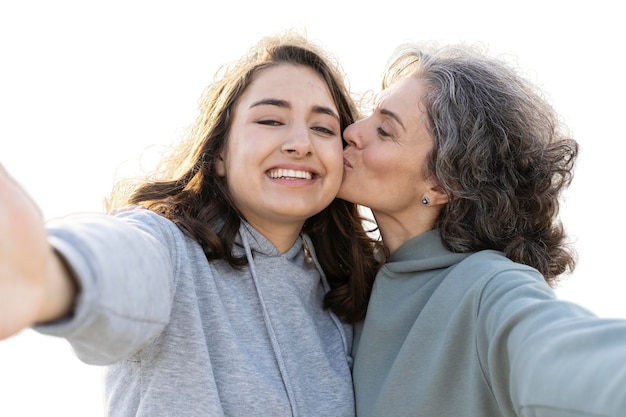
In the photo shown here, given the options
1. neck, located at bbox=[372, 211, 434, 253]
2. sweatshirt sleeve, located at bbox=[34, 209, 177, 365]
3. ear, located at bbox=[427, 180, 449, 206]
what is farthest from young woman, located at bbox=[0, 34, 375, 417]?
ear, located at bbox=[427, 180, 449, 206]

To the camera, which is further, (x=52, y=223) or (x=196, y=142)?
(x=196, y=142)

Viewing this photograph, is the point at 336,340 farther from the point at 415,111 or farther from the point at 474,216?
the point at 415,111

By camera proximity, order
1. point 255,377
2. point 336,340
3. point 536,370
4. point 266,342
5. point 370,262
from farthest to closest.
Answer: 1. point 370,262
2. point 336,340
3. point 266,342
4. point 255,377
5. point 536,370

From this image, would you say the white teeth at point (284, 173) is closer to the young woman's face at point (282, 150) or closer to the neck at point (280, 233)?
the young woman's face at point (282, 150)

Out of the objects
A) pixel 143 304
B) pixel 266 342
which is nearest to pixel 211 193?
pixel 266 342

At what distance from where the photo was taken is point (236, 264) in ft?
6.68

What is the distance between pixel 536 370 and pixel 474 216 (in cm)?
101

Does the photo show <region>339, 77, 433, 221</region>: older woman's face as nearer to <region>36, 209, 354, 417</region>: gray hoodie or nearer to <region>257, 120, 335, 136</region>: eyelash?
<region>257, 120, 335, 136</region>: eyelash

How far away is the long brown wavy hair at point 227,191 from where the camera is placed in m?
2.18

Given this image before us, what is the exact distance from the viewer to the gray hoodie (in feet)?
3.66

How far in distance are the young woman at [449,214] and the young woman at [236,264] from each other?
0.42 feet

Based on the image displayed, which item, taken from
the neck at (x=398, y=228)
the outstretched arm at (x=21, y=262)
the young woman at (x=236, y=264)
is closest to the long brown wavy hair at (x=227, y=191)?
the young woman at (x=236, y=264)

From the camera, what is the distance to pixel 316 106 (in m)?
2.27

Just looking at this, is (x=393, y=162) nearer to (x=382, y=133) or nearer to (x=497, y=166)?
(x=382, y=133)
